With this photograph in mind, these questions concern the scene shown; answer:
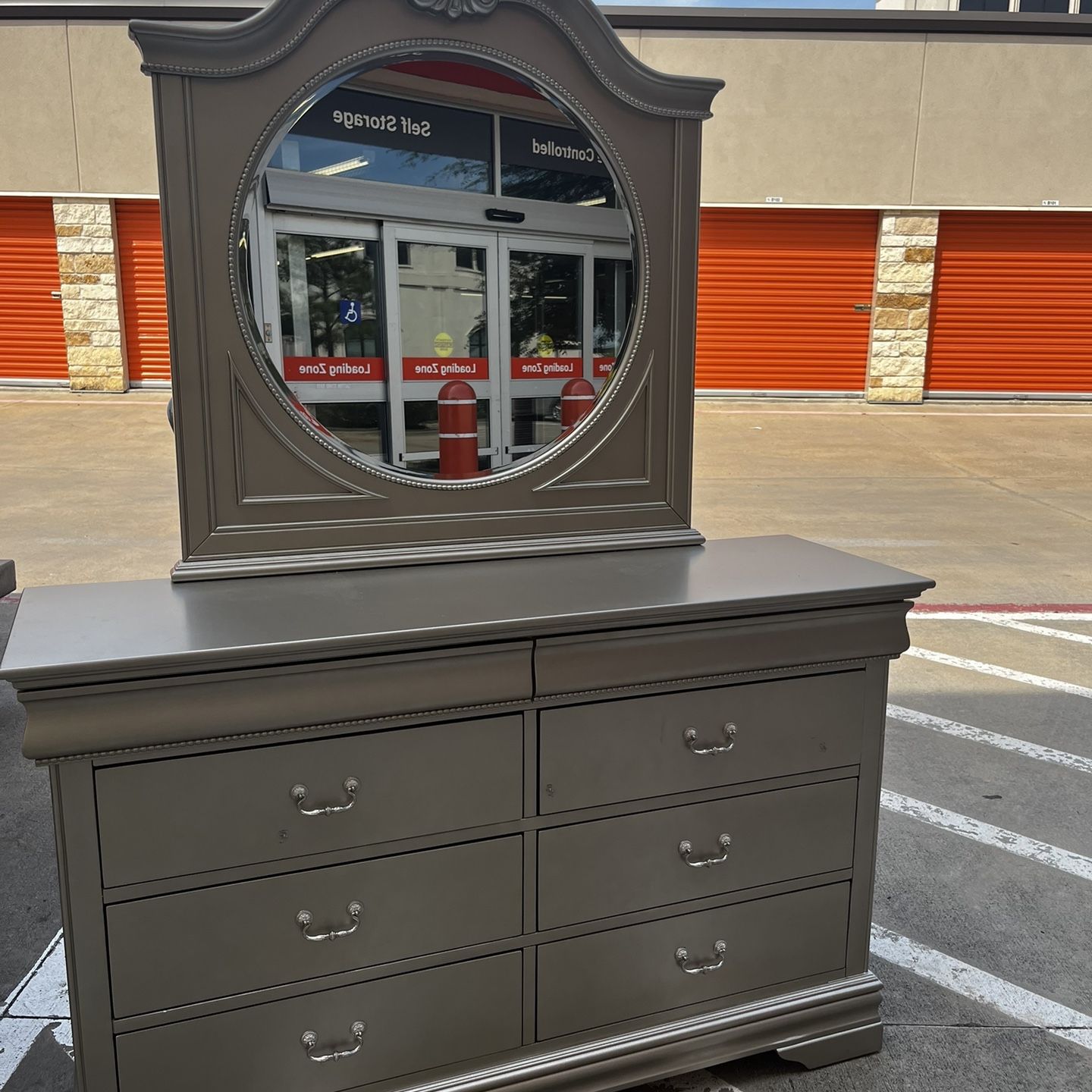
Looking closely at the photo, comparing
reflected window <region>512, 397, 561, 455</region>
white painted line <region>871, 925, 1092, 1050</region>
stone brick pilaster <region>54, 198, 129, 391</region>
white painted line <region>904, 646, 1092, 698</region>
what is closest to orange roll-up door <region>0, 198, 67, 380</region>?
stone brick pilaster <region>54, 198, 129, 391</region>

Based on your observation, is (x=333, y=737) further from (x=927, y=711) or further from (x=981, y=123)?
Result: (x=981, y=123)

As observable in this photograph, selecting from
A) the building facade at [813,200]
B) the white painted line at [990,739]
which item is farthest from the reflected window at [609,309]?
the building facade at [813,200]

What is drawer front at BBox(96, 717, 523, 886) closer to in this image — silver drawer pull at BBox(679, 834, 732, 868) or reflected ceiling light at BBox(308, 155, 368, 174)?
silver drawer pull at BBox(679, 834, 732, 868)

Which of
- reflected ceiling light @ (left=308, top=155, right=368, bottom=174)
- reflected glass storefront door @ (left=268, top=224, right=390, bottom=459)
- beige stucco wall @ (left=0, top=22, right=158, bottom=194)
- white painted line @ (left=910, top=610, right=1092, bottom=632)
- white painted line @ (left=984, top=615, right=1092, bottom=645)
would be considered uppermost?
beige stucco wall @ (left=0, top=22, right=158, bottom=194)

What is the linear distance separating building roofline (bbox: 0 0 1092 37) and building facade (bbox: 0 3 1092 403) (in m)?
0.03

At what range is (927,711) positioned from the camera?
4457mm

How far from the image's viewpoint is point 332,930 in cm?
193

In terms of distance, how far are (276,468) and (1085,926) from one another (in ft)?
8.61

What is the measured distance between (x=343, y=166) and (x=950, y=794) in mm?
3038

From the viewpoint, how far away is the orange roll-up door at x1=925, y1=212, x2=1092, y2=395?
1349cm

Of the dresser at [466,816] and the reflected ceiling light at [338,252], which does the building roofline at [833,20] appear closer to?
the reflected ceiling light at [338,252]

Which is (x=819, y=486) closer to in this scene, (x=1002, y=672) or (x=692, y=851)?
(x=1002, y=672)

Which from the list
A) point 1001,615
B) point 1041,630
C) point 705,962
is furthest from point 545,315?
point 1001,615

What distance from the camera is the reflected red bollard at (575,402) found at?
2.47 metres
